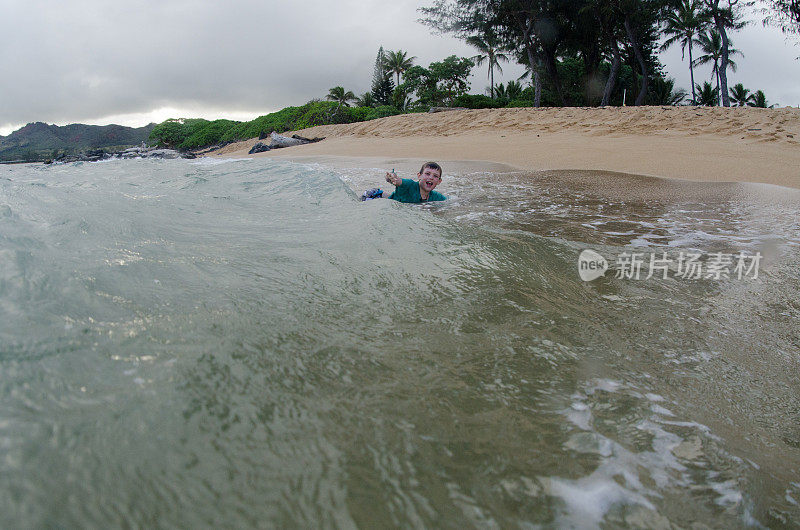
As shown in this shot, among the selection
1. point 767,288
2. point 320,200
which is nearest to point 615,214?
point 767,288

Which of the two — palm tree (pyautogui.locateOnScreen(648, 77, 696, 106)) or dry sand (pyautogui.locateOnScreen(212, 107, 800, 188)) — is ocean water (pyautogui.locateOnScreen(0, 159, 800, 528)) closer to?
dry sand (pyautogui.locateOnScreen(212, 107, 800, 188))

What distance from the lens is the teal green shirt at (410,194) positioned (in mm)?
5121

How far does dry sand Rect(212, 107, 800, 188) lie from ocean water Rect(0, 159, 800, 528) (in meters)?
4.59

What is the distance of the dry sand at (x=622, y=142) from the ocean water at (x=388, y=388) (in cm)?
459

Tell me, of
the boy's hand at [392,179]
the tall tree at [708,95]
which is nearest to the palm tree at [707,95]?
the tall tree at [708,95]

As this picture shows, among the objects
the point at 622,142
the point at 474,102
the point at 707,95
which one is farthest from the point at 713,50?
the point at 622,142

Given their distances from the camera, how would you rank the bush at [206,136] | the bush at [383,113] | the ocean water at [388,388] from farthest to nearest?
1. the bush at [206,136]
2. the bush at [383,113]
3. the ocean water at [388,388]

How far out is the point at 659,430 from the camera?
Answer: 1084 millimetres

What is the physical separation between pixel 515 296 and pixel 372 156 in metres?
10.1

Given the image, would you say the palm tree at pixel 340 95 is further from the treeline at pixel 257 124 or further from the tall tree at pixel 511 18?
the tall tree at pixel 511 18

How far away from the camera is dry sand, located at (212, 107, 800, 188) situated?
623 cm

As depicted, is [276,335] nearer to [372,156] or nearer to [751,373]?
[751,373]

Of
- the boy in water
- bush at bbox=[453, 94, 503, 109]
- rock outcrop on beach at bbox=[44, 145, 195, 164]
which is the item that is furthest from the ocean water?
bush at bbox=[453, 94, 503, 109]

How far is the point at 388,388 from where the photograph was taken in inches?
45.8
